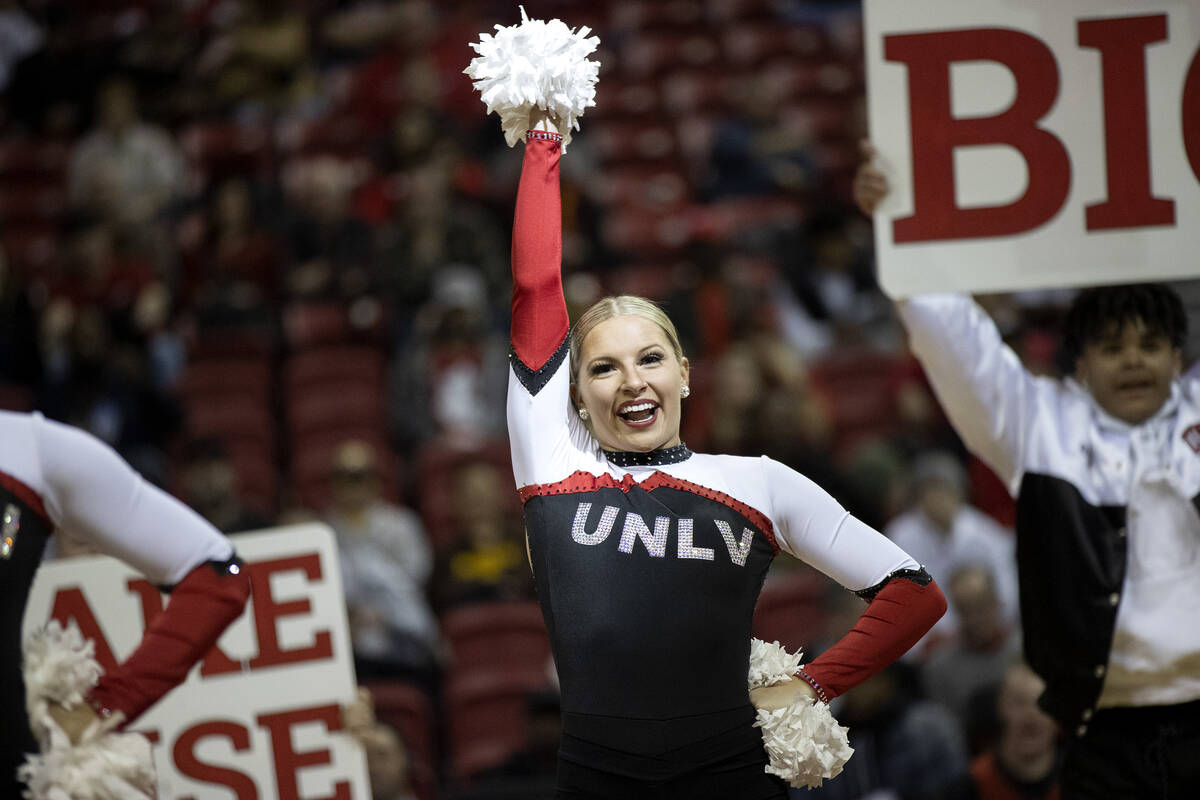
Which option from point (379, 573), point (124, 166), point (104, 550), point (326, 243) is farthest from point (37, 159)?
point (104, 550)

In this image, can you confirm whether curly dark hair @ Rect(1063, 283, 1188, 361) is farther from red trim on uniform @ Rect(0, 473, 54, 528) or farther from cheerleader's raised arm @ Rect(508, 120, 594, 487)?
red trim on uniform @ Rect(0, 473, 54, 528)

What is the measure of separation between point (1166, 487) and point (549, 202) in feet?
5.22

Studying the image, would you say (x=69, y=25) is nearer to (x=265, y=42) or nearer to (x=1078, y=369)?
(x=265, y=42)

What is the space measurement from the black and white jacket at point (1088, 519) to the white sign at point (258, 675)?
1692mm

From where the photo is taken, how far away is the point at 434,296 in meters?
7.81

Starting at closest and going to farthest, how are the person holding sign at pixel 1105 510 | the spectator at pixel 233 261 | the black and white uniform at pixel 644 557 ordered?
the black and white uniform at pixel 644 557 < the person holding sign at pixel 1105 510 < the spectator at pixel 233 261

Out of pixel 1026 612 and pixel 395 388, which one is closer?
pixel 1026 612

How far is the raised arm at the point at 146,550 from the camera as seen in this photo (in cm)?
300

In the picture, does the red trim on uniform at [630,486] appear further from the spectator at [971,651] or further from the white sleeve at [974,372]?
the spectator at [971,651]

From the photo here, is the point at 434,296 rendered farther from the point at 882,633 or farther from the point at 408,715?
Answer: the point at 882,633

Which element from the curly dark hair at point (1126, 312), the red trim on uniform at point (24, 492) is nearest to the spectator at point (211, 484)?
the red trim on uniform at point (24, 492)

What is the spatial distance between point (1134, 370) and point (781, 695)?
1.29m

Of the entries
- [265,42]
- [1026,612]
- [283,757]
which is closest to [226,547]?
[283,757]

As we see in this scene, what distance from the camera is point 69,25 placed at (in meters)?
11.2
